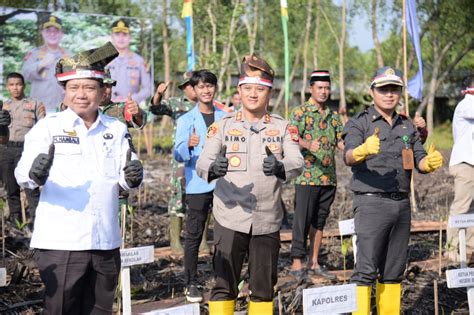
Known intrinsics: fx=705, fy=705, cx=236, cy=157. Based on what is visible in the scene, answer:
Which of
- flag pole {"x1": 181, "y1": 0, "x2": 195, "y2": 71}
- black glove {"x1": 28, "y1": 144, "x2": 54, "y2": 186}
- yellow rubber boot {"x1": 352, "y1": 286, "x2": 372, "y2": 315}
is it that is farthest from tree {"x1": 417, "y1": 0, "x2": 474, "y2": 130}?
black glove {"x1": 28, "y1": 144, "x2": 54, "y2": 186}

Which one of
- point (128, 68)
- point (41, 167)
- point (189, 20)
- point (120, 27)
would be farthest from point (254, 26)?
point (41, 167)

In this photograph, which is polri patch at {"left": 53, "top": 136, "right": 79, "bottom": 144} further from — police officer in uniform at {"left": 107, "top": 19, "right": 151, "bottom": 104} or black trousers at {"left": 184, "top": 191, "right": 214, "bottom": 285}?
police officer in uniform at {"left": 107, "top": 19, "right": 151, "bottom": 104}

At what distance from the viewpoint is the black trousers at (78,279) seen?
11.4ft

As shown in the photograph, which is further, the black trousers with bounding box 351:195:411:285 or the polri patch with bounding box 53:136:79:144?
the black trousers with bounding box 351:195:411:285

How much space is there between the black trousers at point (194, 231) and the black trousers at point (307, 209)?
0.98 m

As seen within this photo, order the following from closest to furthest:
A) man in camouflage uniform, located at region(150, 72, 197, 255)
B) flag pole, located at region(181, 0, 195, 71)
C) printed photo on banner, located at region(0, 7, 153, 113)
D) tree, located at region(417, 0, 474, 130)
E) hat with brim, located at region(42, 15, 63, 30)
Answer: man in camouflage uniform, located at region(150, 72, 197, 255)
flag pole, located at region(181, 0, 195, 71)
printed photo on banner, located at region(0, 7, 153, 113)
hat with brim, located at region(42, 15, 63, 30)
tree, located at region(417, 0, 474, 130)

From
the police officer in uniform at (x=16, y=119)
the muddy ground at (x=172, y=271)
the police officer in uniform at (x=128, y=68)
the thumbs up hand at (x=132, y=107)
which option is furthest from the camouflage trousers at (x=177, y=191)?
the police officer in uniform at (x=128, y=68)

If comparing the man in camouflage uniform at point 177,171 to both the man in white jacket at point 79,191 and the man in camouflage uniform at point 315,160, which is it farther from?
the man in white jacket at point 79,191

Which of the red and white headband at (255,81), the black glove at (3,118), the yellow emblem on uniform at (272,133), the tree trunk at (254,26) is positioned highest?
the tree trunk at (254,26)

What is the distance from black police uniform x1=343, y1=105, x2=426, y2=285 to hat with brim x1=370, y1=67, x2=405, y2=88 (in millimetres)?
202

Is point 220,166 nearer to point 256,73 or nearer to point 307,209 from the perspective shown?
point 256,73

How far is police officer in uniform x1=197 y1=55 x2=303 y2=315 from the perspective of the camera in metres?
4.35

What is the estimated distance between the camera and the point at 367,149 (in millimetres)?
4312

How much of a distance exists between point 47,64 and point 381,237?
36.0ft
